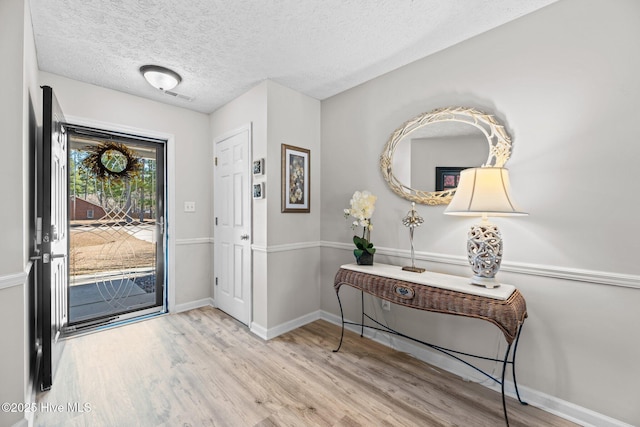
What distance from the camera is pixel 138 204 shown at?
3059 millimetres

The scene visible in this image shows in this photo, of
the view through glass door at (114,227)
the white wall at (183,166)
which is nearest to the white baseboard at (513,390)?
the white wall at (183,166)

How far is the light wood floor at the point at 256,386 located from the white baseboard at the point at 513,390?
0.05 m

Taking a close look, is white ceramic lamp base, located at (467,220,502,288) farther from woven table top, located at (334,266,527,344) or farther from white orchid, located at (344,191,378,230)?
white orchid, located at (344,191,378,230)

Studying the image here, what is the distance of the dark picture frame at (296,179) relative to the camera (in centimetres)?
270

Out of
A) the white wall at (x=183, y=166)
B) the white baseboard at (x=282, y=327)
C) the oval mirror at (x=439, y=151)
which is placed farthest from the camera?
the white wall at (x=183, y=166)

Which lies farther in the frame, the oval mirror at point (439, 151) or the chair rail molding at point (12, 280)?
the oval mirror at point (439, 151)

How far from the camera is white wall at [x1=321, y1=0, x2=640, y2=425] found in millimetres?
1426

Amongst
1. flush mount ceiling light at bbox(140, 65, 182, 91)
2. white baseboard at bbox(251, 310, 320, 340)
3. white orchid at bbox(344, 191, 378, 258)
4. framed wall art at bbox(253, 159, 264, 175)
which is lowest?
white baseboard at bbox(251, 310, 320, 340)

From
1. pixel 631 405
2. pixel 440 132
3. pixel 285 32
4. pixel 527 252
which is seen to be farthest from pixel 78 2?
pixel 631 405

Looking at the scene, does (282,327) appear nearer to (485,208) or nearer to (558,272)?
(485,208)

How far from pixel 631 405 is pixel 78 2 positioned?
3917 millimetres

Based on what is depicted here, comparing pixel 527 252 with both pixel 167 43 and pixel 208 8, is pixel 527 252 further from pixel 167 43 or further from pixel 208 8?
pixel 167 43

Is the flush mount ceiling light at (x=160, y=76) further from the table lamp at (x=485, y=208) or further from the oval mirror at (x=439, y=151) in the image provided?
the table lamp at (x=485, y=208)

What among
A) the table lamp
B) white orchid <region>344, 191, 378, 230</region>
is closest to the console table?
the table lamp
